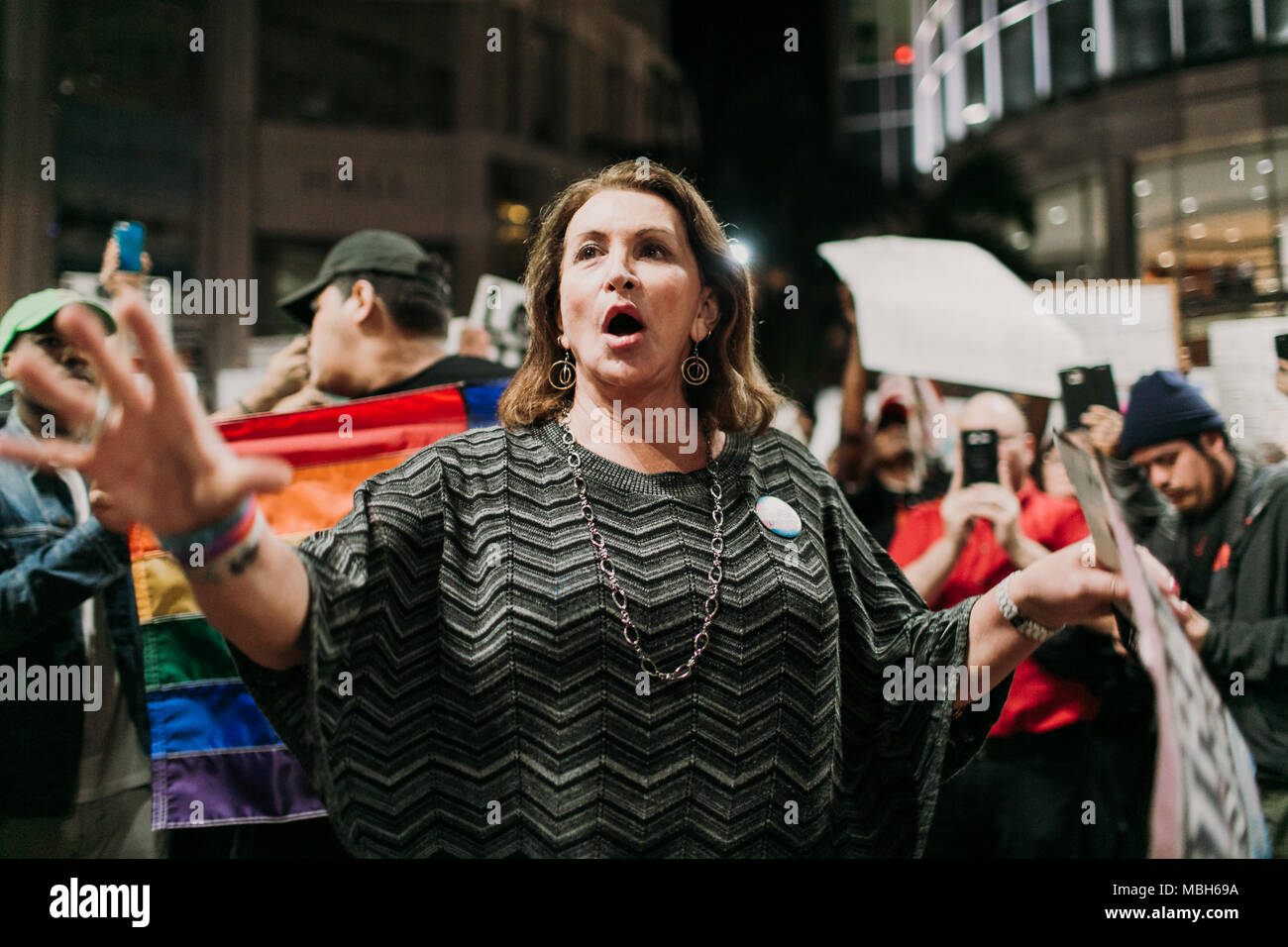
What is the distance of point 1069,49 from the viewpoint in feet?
42.8

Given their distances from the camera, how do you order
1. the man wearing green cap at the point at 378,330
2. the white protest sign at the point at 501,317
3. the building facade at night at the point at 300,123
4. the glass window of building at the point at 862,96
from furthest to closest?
the glass window of building at the point at 862,96 → the building facade at night at the point at 300,123 → the white protest sign at the point at 501,317 → the man wearing green cap at the point at 378,330

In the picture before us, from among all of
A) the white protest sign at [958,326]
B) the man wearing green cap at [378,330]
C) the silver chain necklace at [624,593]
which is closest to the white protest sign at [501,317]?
the man wearing green cap at [378,330]

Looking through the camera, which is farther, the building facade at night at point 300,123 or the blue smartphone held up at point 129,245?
the building facade at night at point 300,123

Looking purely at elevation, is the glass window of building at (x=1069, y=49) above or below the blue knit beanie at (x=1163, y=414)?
above

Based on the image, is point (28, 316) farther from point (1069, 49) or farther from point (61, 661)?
point (1069, 49)

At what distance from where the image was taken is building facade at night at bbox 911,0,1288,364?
32.1 feet

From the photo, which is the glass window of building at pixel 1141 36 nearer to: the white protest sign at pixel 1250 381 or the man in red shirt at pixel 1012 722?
the white protest sign at pixel 1250 381

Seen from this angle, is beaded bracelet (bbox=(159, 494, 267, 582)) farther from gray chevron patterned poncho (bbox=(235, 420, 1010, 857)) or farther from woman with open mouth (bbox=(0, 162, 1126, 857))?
gray chevron patterned poncho (bbox=(235, 420, 1010, 857))

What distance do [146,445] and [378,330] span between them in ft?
5.86

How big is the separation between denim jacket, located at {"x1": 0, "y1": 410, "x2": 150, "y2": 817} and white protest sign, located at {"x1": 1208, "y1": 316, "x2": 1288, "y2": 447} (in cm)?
321

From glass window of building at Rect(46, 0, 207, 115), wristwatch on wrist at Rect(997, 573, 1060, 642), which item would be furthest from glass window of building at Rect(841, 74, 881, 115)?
wristwatch on wrist at Rect(997, 573, 1060, 642)

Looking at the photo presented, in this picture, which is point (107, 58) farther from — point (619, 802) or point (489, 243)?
point (619, 802)

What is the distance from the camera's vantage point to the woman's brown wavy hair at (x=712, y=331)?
70.0 inches

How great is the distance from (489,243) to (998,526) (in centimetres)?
1092
